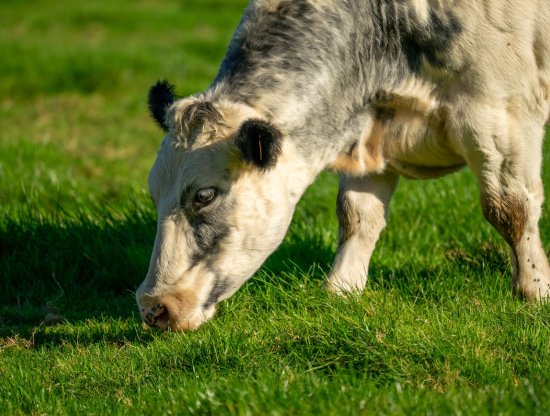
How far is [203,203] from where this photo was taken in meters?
4.98

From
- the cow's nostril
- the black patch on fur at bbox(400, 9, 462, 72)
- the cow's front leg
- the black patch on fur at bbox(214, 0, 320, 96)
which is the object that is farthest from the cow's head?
the cow's front leg

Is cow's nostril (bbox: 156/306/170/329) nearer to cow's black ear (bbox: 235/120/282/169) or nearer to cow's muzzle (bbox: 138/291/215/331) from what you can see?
cow's muzzle (bbox: 138/291/215/331)

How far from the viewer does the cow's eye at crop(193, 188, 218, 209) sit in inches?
195

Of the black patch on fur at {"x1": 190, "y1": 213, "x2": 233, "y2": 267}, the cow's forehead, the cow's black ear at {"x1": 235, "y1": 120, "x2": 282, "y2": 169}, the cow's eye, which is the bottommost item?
the black patch on fur at {"x1": 190, "y1": 213, "x2": 233, "y2": 267}

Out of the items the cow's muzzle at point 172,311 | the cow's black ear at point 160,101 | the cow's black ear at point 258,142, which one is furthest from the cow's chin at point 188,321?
the cow's black ear at point 160,101

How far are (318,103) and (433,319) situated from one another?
123cm

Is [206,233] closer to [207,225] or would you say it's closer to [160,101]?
[207,225]

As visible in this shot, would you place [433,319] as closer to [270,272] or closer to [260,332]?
[260,332]

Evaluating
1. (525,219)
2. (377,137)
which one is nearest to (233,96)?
(377,137)

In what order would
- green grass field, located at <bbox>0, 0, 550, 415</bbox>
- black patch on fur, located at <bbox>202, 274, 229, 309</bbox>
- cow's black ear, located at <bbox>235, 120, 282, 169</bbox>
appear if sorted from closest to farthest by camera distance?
green grass field, located at <bbox>0, 0, 550, 415</bbox> → cow's black ear, located at <bbox>235, 120, 282, 169</bbox> → black patch on fur, located at <bbox>202, 274, 229, 309</bbox>

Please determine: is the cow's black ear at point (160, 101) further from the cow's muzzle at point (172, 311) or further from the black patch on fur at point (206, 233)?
the cow's muzzle at point (172, 311)

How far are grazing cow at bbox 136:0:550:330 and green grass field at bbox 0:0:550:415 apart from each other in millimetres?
340

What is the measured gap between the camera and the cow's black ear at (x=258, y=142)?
4773 millimetres

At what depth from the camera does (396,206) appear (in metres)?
7.55
